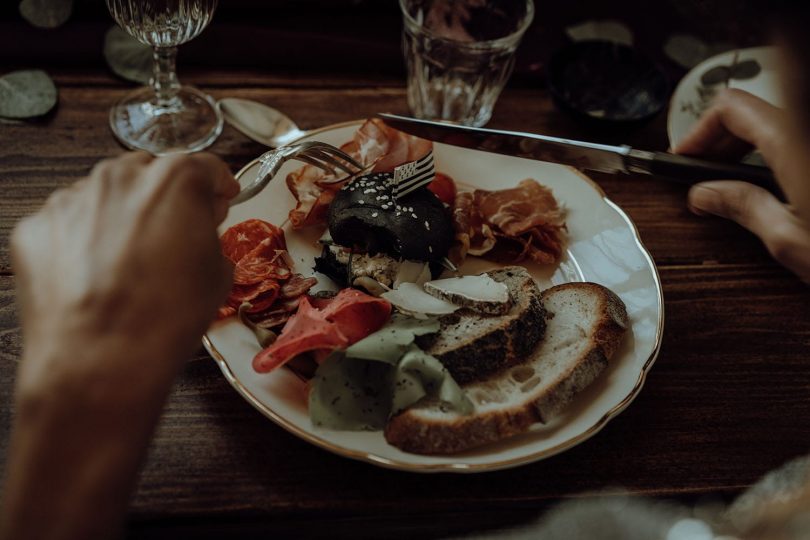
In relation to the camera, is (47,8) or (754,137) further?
(47,8)

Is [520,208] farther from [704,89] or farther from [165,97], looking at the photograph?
[165,97]

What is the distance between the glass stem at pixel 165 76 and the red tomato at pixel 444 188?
565 mm

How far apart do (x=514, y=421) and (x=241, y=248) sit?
51cm

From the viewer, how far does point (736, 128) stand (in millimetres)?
1206

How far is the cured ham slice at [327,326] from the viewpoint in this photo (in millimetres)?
1058

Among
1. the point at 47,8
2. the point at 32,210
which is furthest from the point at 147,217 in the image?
the point at 47,8

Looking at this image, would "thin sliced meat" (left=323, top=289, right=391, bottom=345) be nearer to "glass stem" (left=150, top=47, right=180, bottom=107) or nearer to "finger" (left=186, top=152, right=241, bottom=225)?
"finger" (left=186, top=152, right=241, bottom=225)

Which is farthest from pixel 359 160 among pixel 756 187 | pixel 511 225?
pixel 756 187

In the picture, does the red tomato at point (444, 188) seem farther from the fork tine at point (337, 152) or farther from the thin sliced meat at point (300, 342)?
the thin sliced meat at point (300, 342)

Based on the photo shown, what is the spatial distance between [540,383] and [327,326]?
30 centimetres

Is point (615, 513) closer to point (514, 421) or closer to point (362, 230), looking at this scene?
point (514, 421)

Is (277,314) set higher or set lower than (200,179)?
lower

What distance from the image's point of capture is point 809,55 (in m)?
0.72

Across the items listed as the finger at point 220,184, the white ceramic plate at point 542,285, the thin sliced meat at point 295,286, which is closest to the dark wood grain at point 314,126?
the white ceramic plate at point 542,285
